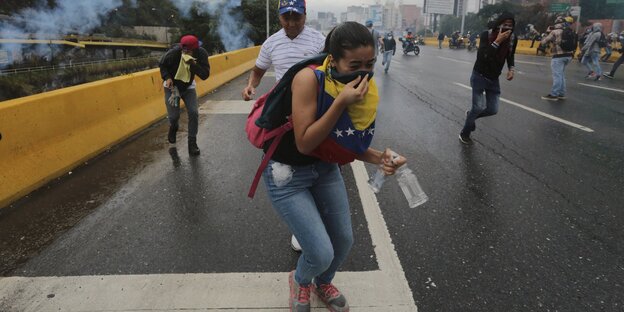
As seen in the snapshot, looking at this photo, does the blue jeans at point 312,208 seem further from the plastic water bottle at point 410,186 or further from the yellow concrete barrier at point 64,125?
the yellow concrete barrier at point 64,125

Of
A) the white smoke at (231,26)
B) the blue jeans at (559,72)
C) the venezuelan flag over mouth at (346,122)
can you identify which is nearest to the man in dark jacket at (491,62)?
the blue jeans at (559,72)

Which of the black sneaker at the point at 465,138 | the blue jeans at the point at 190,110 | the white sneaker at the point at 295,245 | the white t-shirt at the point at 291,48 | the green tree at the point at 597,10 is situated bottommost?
the white sneaker at the point at 295,245

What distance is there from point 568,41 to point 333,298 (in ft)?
31.9

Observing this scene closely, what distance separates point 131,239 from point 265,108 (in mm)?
2066

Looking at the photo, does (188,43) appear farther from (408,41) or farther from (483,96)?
(408,41)

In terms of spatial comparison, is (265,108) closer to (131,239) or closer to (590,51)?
(131,239)

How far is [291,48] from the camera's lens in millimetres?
3676

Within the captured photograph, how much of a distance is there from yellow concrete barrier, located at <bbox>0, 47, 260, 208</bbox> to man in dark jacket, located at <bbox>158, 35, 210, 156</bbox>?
98 cm

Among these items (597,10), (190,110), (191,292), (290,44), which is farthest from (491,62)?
(597,10)

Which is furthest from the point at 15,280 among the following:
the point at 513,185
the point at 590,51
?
the point at 590,51

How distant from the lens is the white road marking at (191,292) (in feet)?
8.51

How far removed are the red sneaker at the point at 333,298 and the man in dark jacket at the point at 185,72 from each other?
12.6ft

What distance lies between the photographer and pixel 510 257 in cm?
318

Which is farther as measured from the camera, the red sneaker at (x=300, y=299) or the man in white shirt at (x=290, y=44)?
the man in white shirt at (x=290, y=44)
